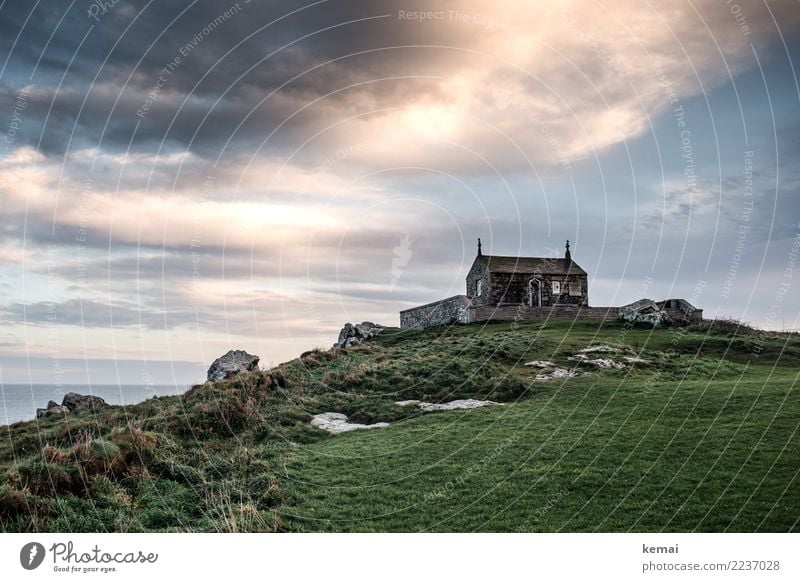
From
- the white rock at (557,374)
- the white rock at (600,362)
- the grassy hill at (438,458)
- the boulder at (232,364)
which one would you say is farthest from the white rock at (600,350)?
the boulder at (232,364)

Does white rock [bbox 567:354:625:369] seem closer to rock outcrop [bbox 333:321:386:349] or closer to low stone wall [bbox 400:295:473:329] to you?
rock outcrop [bbox 333:321:386:349]

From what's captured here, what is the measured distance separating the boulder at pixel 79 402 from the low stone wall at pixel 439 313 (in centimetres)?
2836

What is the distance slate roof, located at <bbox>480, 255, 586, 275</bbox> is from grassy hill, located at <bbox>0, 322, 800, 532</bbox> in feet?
101

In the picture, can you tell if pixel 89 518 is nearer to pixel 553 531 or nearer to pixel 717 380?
pixel 553 531

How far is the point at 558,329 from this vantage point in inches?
1751

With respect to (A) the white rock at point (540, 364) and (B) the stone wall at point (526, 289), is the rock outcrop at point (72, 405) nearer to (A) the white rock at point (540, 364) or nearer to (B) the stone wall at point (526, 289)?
(A) the white rock at point (540, 364)

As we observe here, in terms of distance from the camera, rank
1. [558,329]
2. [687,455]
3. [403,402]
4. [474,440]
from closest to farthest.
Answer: [687,455]
[474,440]
[403,402]
[558,329]

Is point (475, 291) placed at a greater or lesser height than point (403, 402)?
greater

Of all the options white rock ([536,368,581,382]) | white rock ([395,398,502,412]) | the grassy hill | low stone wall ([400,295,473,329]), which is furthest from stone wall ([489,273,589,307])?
white rock ([395,398,502,412])

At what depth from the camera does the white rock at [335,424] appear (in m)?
21.8

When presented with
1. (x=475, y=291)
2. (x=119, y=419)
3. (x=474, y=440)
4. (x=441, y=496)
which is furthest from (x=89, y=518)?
(x=475, y=291)

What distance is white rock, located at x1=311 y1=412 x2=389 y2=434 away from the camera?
21.8 meters
